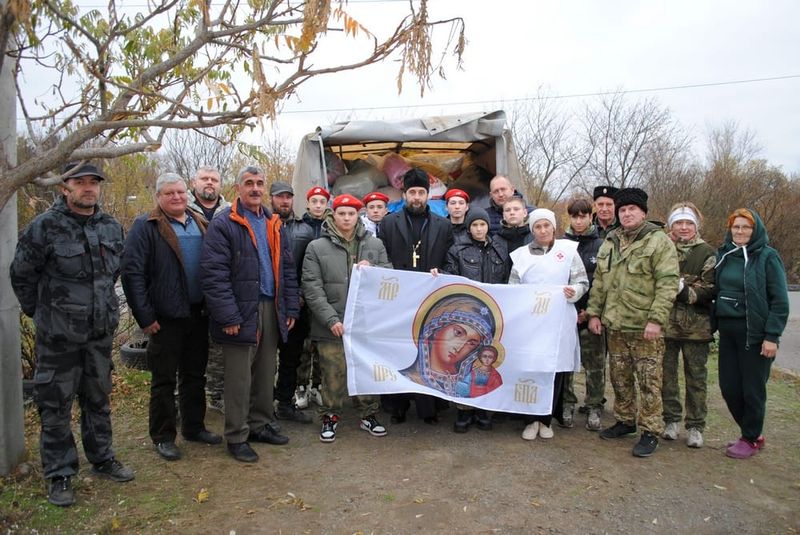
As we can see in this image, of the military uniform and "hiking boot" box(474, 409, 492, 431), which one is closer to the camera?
the military uniform

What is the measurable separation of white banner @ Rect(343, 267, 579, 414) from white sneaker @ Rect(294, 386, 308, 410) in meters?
1.19

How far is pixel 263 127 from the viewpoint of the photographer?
268 cm

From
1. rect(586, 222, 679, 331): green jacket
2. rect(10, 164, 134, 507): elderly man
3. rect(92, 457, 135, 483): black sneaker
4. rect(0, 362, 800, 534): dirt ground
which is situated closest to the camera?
rect(0, 362, 800, 534): dirt ground

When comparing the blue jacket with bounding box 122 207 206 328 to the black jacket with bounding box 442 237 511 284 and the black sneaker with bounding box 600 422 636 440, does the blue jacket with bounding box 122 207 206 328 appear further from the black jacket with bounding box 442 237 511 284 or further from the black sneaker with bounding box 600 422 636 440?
the black sneaker with bounding box 600 422 636 440

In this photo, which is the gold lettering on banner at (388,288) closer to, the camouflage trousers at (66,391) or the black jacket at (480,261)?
the black jacket at (480,261)

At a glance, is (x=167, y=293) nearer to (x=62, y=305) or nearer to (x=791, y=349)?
(x=62, y=305)

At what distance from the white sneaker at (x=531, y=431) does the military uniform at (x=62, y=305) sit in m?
3.34

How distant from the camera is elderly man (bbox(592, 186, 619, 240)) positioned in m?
5.42

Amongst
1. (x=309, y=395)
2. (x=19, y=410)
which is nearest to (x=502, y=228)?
(x=309, y=395)

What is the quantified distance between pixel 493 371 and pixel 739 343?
192 centimetres

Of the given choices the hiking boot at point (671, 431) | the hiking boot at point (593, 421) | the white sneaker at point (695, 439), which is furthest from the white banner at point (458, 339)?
the white sneaker at point (695, 439)

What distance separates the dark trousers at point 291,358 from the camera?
525 centimetres

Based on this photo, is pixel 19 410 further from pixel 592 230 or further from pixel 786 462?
pixel 786 462

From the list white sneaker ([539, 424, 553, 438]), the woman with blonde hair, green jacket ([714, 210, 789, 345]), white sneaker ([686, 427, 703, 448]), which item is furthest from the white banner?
green jacket ([714, 210, 789, 345])
